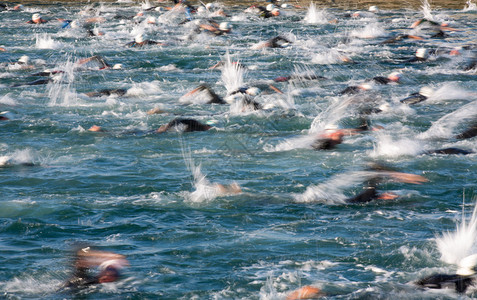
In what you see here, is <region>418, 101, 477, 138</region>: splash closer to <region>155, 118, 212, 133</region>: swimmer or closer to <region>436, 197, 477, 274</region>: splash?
<region>155, 118, 212, 133</region>: swimmer

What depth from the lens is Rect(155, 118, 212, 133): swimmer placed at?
11953 millimetres

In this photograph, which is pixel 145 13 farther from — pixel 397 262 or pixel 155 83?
pixel 397 262

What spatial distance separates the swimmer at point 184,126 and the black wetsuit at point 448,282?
622 centimetres

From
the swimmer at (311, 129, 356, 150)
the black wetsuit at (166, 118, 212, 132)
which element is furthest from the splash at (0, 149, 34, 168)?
the swimmer at (311, 129, 356, 150)

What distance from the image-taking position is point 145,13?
2803 cm

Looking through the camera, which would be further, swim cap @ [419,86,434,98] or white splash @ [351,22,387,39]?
white splash @ [351,22,387,39]

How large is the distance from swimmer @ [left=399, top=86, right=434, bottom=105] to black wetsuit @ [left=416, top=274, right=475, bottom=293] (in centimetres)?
737

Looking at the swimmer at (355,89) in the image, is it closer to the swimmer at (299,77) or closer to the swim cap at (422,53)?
the swimmer at (299,77)

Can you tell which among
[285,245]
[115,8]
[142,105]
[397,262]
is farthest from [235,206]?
[115,8]

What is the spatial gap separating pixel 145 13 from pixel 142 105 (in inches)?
591

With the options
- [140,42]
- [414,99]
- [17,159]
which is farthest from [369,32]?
[17,159]

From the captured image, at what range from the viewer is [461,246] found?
274 inches

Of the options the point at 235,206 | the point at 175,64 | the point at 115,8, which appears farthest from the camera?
the point at 115,8

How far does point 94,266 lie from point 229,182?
2.88 metres
